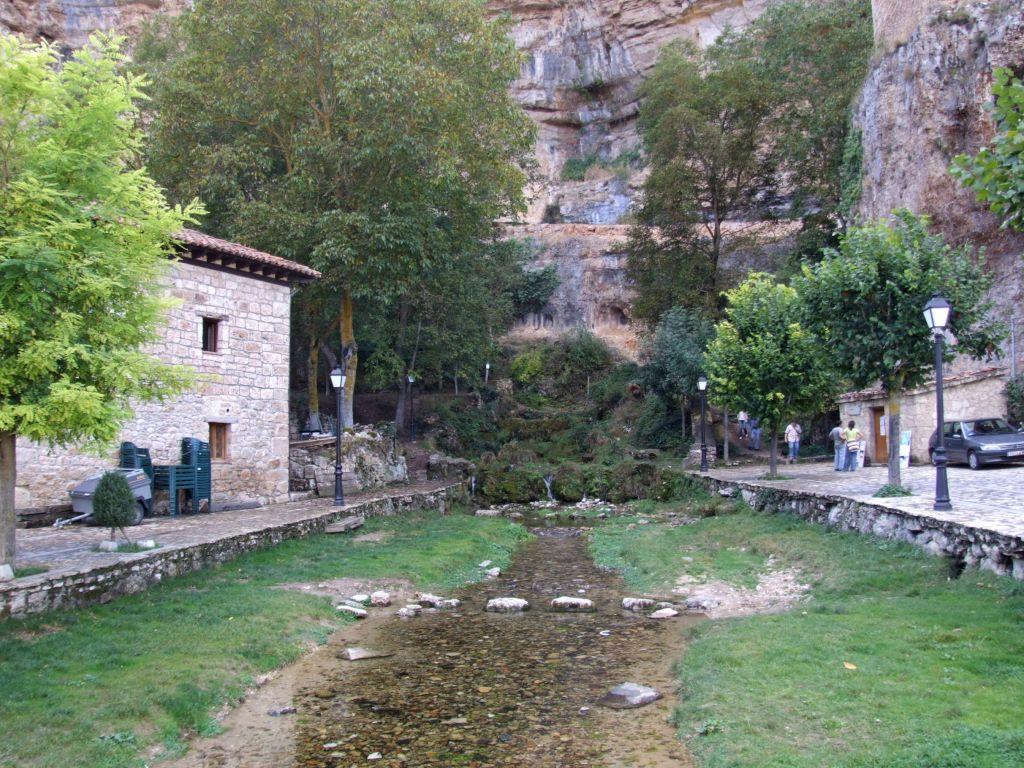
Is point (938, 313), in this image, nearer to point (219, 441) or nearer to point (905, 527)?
point (905, 527)

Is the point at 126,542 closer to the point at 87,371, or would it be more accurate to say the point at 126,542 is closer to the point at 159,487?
the point at 87,371

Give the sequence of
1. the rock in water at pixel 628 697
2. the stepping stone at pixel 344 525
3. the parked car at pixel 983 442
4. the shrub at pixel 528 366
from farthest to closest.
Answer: the shrub at pixel 528 366
the parked car at pixel 983 442
the stepping stone at pixel 344 525
the rock in water at pixel 628 697

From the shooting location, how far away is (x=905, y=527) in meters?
11.7

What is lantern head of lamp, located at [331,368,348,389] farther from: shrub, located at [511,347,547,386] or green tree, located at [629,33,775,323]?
shrub, located at [511,347,547,386]

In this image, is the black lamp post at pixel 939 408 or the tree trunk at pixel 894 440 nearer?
the black lamp post at pixel 939 408

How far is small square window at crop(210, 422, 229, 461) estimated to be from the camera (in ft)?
61.4

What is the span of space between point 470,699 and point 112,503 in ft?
23.3

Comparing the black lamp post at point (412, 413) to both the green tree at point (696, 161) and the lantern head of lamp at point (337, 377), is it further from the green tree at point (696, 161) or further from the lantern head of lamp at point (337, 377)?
the lantern head of lamp at point (337, 377)

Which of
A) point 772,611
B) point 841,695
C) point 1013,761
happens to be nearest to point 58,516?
point 772,611

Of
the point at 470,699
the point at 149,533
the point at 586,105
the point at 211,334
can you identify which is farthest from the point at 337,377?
the point at 586,105

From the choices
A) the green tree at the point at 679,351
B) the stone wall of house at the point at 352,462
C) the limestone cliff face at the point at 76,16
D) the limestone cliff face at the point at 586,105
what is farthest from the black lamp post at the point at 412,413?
the limestone cliff face at the point at 76,16

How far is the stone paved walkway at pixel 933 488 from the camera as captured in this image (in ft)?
34.6

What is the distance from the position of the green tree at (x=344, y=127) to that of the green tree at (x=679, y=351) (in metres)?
9.73

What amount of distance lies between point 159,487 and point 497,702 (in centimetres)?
1246
